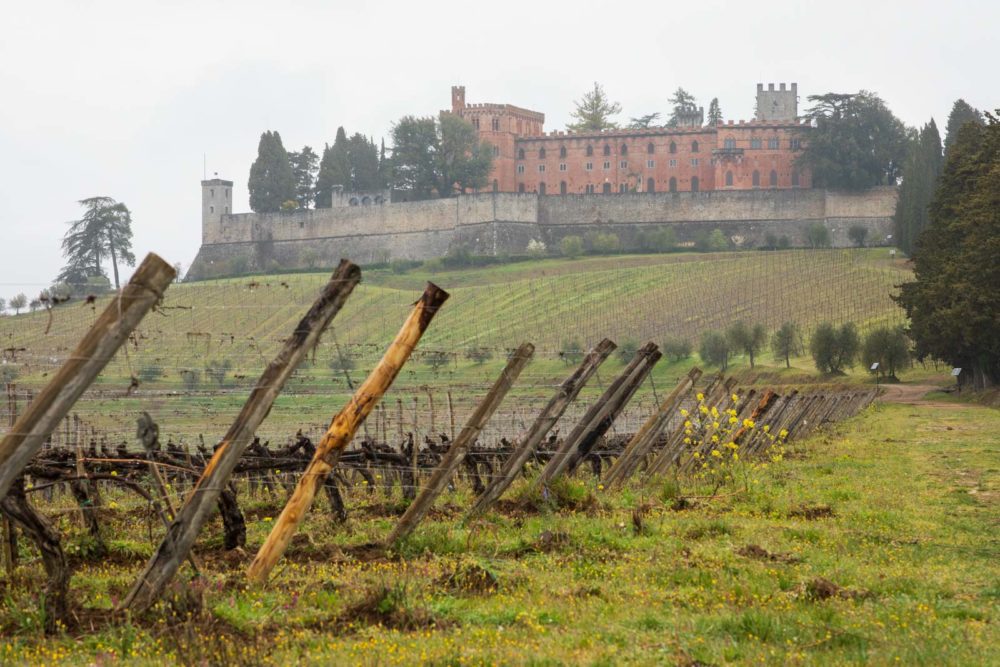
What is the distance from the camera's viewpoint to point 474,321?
7462 centimetres

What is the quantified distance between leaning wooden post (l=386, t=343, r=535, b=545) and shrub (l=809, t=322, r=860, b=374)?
45309mm

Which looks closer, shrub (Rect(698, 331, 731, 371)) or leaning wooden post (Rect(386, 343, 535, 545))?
leaning wooden post (Rect(386, 343, 535, 545))

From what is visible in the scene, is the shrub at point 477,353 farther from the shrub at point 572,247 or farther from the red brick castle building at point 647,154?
the red brick castle building at point 647,154

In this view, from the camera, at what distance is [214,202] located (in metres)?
123

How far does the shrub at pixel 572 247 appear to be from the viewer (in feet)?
345

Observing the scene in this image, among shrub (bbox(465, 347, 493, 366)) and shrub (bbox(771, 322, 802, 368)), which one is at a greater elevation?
shrub (bbox(465, 347, 493, 366))

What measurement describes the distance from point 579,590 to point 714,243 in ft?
328

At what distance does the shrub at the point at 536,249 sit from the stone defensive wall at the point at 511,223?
1.71 m

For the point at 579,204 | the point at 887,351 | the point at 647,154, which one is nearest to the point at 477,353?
the point at 887,351

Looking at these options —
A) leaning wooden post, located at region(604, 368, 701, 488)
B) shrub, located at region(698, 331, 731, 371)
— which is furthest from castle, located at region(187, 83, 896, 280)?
leaning wooden post, located at region(604, 368, 701, 488)

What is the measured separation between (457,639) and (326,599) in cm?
A: 129

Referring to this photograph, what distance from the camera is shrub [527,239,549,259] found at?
10819cm

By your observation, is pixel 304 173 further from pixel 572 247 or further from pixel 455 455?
pixel 455 455

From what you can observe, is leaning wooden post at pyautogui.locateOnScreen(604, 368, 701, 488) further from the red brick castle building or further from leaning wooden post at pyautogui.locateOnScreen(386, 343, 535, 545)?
the red brick castle building
